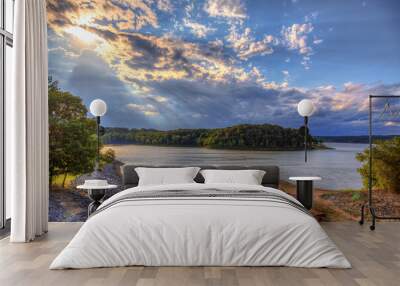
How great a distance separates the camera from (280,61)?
679 cm

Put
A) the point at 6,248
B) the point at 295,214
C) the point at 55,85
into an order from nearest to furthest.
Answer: the point at 295,214, the point at 6,248, the point at 55,85

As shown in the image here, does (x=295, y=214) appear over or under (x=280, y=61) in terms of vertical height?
under

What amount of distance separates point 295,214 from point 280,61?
11.4ft

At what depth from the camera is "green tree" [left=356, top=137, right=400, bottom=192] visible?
21.3 feet

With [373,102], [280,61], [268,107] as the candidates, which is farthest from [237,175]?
[373,102]

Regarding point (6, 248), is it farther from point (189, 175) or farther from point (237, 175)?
point (237, 175)

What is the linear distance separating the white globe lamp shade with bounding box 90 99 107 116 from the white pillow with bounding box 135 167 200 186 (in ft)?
3.28

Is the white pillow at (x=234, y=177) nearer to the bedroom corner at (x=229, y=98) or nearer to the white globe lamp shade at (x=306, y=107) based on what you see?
the bedroom corner at (x=229, y=98)

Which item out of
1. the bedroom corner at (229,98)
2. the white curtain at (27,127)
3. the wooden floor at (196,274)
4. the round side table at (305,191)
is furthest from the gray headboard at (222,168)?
the wooden floor at (196,274)

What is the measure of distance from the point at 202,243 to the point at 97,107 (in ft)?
10.3

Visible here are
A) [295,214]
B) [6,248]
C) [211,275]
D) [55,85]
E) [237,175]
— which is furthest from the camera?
[55,85]

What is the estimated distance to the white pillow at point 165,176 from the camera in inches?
225

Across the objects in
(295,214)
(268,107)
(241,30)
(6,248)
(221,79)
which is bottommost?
(6,248)

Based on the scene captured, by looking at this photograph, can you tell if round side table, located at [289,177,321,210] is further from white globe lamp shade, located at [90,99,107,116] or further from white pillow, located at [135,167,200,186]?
white globe lamp shade, located at [90,99,107,116]
